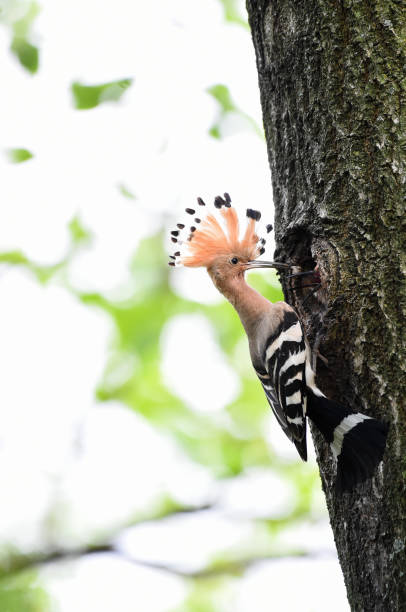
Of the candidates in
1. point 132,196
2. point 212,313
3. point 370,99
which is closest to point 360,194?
point 370,99

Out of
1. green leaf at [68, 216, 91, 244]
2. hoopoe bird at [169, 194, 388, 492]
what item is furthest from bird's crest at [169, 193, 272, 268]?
green leaf at [68, 216, 91, 244]

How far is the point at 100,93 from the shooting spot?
3232mm

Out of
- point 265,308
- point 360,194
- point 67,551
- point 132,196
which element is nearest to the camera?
point 360,194

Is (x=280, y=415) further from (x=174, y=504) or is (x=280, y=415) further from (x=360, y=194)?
(x=174, y=504)

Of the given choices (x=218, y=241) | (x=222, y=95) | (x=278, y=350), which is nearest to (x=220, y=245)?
(x=218, y=241)

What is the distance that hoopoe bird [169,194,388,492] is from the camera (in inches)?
73.9

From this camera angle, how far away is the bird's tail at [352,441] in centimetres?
183

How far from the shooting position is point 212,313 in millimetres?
5090

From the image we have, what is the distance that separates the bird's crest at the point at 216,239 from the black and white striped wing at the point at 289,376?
557 mm

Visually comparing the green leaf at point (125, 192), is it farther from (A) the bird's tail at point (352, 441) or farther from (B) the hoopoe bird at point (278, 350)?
(A) the bird's tail at point (352, 441)

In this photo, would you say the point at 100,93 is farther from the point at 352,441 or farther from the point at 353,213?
the point at 352,441

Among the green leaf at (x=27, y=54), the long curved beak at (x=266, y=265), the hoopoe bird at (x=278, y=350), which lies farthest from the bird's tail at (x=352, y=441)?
the green leaf at (x=27, y=54)

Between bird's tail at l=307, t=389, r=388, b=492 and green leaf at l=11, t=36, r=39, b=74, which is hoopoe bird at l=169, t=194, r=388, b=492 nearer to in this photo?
bird's tail at l=307, t=389, r=388, b=492

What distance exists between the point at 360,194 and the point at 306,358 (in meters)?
0.62
